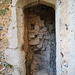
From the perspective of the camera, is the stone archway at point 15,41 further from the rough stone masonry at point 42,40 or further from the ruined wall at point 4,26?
the rough stone masonry at point 42,40

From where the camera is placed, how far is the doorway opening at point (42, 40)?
2.22 m

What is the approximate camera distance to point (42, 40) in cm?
248

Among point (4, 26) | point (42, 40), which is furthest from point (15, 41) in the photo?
point (42, 40)

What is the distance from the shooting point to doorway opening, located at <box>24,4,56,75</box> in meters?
2.22

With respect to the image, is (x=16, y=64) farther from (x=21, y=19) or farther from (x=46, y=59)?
(x=46, y=59)

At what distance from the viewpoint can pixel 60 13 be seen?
100 cm

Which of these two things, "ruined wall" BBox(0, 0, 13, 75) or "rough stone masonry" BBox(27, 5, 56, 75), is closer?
"ruined wall" BBox(0, 0, 13, 75)

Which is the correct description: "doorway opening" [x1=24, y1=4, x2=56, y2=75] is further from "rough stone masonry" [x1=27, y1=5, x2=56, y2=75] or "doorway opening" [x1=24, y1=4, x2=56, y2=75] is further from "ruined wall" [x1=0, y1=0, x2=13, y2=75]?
"ruined wall" [x1=0, y1=0, x2=13, y2=75]

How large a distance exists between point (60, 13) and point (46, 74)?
1.98 meters

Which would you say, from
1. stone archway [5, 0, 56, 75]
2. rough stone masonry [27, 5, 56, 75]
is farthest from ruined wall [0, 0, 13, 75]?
rough stone masonry [27, 5, 56, 75]

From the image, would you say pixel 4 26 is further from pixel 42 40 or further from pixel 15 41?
pixel 42 40

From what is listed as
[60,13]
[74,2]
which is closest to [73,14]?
[74,2]

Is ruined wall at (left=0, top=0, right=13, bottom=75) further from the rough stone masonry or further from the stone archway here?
the rough stone masonry

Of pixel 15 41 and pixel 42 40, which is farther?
pixel 42 40
